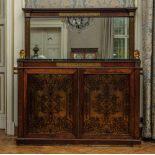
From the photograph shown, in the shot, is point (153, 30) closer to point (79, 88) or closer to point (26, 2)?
point (79, 88)

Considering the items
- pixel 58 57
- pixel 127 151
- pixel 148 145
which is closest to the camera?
pixel 127 151

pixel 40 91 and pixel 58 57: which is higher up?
pixel 58 57

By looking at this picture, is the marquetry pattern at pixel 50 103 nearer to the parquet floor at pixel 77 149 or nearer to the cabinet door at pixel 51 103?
the cabinet door at pixel 51 103

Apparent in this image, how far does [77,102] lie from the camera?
11.4 feet

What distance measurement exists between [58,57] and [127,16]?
2.99 ft

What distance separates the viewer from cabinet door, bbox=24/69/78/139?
137 inches

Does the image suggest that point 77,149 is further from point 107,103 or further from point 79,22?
point 79,22

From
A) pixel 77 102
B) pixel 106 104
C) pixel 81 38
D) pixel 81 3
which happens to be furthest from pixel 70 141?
pixel 81 3

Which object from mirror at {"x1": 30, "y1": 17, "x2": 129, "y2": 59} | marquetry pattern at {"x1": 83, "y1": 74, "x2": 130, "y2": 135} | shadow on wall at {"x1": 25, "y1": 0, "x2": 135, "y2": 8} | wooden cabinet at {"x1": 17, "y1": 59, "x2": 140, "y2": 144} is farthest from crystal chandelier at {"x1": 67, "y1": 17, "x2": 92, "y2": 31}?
marquetry pattern at {"x1": 83, "y1": 74, "x2": 130, "y2": 135}

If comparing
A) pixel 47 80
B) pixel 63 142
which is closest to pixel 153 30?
pixel 47 80

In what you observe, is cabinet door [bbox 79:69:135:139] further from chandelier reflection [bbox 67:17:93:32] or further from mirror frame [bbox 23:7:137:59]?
chandelier reflection [bbox 67:17:93:32]

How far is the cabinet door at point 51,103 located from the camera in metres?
3.49

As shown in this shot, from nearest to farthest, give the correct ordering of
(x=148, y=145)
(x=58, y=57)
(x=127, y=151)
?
(x=127, y=151), (x=148, y=145), (x=58, y=57)

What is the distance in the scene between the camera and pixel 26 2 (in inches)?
155
